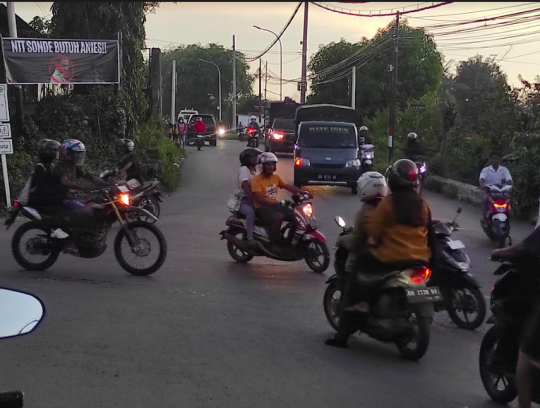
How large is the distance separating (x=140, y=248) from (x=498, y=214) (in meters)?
5.74

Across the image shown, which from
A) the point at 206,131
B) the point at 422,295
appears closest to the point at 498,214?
the point at 422,295

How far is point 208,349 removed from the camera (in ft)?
18.5

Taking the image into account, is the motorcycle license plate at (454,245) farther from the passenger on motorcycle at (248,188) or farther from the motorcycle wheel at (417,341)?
the passenger on motorcycle at (248,188)

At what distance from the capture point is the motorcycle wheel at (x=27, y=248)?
27.8ft

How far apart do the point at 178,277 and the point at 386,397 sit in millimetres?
4345

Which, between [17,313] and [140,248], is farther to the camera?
[140,248]

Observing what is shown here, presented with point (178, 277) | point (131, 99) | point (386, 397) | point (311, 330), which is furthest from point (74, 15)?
point (386, 397)

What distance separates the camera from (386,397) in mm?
4668

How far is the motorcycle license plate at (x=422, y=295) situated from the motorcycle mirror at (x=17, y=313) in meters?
3.34

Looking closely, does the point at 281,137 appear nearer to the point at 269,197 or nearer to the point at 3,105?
the point at 3,105

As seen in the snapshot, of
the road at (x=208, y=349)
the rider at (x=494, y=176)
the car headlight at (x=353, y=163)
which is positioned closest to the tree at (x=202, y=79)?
the car headlight at (x=353, y=163)

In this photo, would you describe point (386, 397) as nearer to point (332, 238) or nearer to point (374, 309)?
point (374, 309)

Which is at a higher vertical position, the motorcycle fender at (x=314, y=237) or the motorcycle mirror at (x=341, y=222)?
the motorcycle mirror at (x=341, y=222)

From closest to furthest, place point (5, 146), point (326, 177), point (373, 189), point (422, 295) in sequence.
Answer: point (422, 295)
point (373, 189)
point (5, 146)
point (326, 177)
